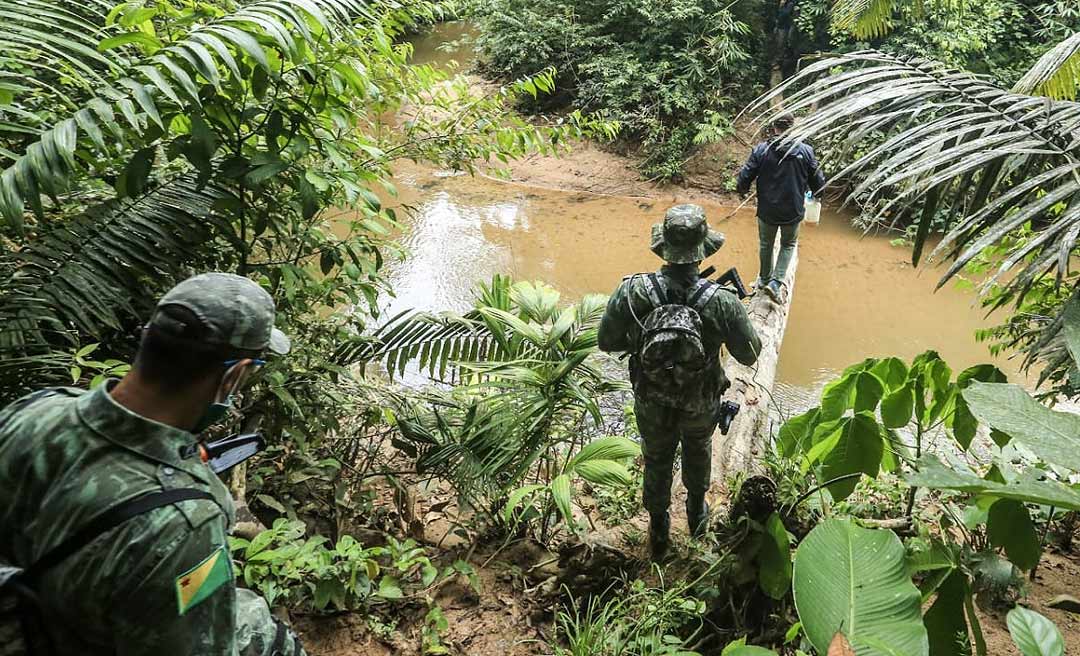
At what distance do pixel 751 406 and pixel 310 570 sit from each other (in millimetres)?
2966

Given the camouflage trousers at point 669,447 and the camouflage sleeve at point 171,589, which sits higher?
the camouflage sleeve at point 171,589

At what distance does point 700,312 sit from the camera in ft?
9.93

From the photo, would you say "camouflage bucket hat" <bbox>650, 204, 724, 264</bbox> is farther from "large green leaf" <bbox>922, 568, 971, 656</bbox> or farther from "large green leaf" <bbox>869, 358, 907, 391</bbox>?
"large green leaf" <bbox>922, 568, 971, 656</bbox>

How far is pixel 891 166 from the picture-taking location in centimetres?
209

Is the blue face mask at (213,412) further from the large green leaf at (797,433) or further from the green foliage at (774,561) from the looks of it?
the large green leaf at (797,433)

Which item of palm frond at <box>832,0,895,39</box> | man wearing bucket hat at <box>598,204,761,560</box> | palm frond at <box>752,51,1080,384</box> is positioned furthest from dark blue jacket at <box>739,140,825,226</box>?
palm frond at <box>752,51,1080,384</box>

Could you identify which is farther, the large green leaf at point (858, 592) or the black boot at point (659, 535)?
the black boot at point (659, 535)

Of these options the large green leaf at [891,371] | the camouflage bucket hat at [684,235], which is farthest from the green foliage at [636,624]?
the camouflage bucket hat at [684,235]

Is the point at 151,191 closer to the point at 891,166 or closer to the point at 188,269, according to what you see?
the point at 188,269

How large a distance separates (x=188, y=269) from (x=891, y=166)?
2.80 metres

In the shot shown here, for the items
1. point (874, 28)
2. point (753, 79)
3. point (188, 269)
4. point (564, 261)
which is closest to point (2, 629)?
point (188, 269)

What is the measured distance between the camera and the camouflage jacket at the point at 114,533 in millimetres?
1281

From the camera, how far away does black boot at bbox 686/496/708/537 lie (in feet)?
11.8

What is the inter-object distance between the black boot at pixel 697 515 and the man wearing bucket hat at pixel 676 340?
240mm
